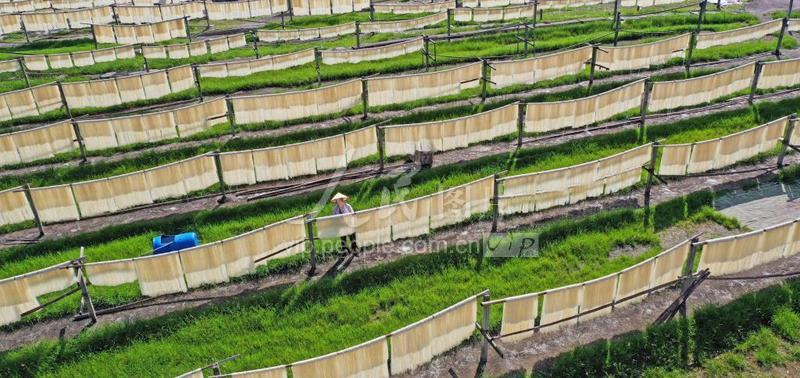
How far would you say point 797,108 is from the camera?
25.2 m

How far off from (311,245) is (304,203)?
3337 mm

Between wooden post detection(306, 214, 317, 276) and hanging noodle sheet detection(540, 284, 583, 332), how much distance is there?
6.39 meters

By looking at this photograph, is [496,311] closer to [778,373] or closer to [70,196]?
[778,373]

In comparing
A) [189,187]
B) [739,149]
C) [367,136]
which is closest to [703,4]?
[739,149]

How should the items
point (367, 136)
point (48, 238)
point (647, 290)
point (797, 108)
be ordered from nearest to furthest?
1. point (647, 290)
2. point (48, 238)
3. point (367, 136)
4. point (797, 108)

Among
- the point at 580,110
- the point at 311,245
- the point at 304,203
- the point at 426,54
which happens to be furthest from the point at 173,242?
the point at 426,54

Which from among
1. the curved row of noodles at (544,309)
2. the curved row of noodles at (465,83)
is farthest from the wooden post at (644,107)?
the curved row of noodles at (544,309)

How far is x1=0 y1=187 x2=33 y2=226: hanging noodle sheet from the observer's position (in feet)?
61.3

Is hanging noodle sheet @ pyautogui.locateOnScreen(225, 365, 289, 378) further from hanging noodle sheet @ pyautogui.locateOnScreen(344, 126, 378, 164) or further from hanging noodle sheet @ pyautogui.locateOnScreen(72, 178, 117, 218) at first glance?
hanging noodle sheet @ pyautogui.locateOnScreen(344, 126, 378, 164)

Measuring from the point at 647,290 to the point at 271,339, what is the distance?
9.40 m

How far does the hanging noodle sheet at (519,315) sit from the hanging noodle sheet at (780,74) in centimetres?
1855

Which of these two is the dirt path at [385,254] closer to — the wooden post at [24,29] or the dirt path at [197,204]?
the dirt path at [197,204]

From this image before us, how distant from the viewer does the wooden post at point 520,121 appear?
872 inches

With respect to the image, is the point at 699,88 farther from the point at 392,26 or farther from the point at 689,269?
the point at 392,26
